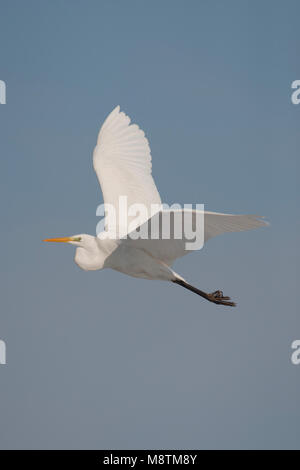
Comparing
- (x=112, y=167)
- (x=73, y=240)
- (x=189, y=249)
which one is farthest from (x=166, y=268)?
(x=112, y=167)

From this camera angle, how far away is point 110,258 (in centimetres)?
1171

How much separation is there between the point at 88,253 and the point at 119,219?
108 centimetres

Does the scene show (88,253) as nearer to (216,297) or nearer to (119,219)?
(119,219)

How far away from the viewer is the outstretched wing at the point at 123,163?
42.6ft

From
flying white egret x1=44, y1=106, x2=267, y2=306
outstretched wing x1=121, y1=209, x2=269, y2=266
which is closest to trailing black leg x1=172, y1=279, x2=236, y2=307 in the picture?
flying white egret x1=44, y1=106, x2=267, y2=306

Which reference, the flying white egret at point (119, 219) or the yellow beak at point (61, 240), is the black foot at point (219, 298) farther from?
the yellow beak at point (61, 240)

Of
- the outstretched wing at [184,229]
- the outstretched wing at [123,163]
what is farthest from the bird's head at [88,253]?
the outstretched wing at [123,163]

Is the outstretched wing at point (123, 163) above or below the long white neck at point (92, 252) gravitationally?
above

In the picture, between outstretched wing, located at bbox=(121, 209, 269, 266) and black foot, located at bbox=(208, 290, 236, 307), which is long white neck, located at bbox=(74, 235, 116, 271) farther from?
black foot, located at bbox=(208, 290, 236, 307)

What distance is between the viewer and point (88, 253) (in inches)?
464

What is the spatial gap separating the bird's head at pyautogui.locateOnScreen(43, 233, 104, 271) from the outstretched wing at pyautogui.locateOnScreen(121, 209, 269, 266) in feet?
1.64

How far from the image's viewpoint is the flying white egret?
995cm

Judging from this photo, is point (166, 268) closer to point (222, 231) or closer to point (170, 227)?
point (170, 227)

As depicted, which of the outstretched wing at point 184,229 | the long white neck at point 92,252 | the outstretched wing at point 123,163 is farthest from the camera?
the outstretched wing at point 123,163
